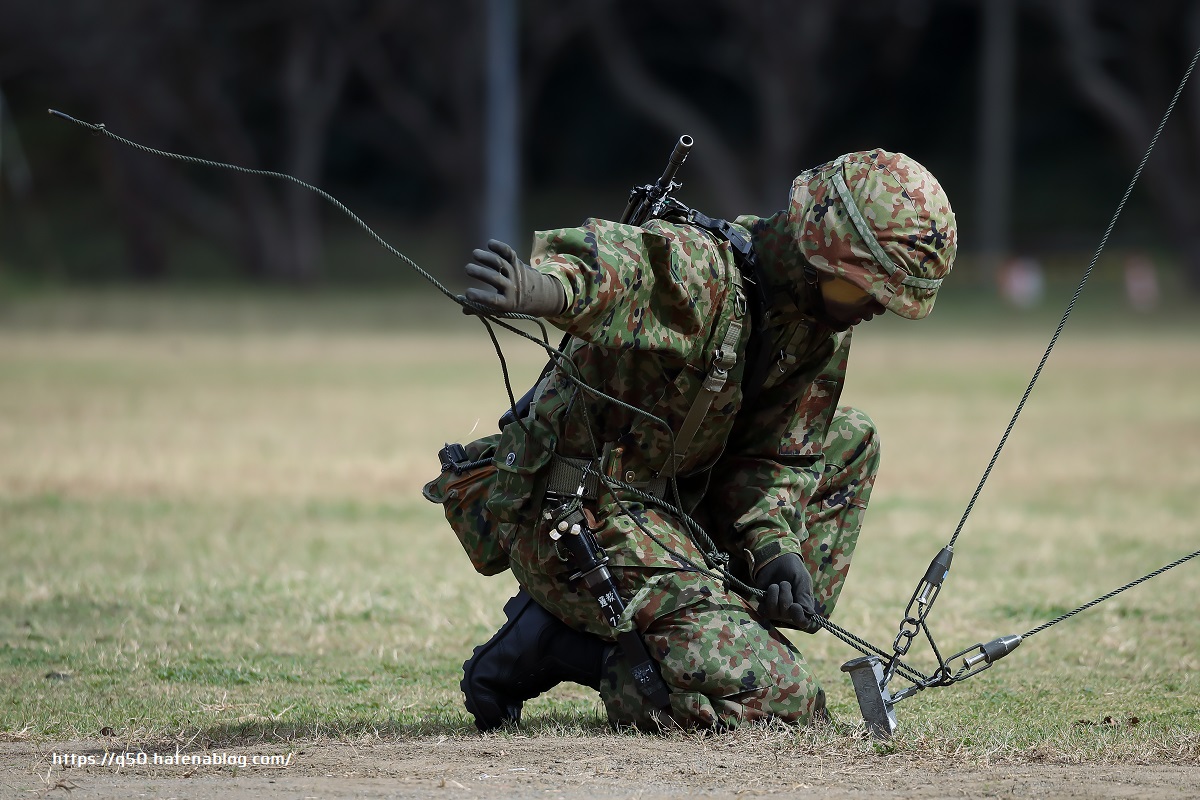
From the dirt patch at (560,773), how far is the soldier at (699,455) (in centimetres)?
32

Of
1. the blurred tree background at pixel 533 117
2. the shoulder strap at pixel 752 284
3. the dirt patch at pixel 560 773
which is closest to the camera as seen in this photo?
the dirt patch at pixel 560 773

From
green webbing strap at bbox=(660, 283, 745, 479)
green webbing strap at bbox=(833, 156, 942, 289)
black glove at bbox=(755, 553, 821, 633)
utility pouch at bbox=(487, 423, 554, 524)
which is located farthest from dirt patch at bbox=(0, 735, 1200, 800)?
green webbing strap at bbox=(833, 156, 942, 289)

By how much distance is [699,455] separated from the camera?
521 cm

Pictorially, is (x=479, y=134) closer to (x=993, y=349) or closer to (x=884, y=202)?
(x=993, y=349)

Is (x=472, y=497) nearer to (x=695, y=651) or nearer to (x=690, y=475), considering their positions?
(x=690, y=475)

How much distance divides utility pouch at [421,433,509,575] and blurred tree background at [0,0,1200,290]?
20597 mm

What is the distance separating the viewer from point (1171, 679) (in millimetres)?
6012

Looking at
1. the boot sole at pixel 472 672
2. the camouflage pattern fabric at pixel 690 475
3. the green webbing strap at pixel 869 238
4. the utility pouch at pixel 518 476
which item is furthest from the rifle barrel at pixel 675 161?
the boot sole at pixel 472 672

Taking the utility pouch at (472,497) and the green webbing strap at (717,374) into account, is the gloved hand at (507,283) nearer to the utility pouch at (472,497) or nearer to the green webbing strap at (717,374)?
the green webbing strap at (717,374)

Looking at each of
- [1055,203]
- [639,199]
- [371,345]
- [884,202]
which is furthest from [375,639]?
[1055,203]

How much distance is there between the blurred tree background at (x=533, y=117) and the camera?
36.4 m

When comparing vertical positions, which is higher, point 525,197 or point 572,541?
point 525,197

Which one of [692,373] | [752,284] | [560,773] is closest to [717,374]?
[692,373]

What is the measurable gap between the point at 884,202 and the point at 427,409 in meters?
10.5
